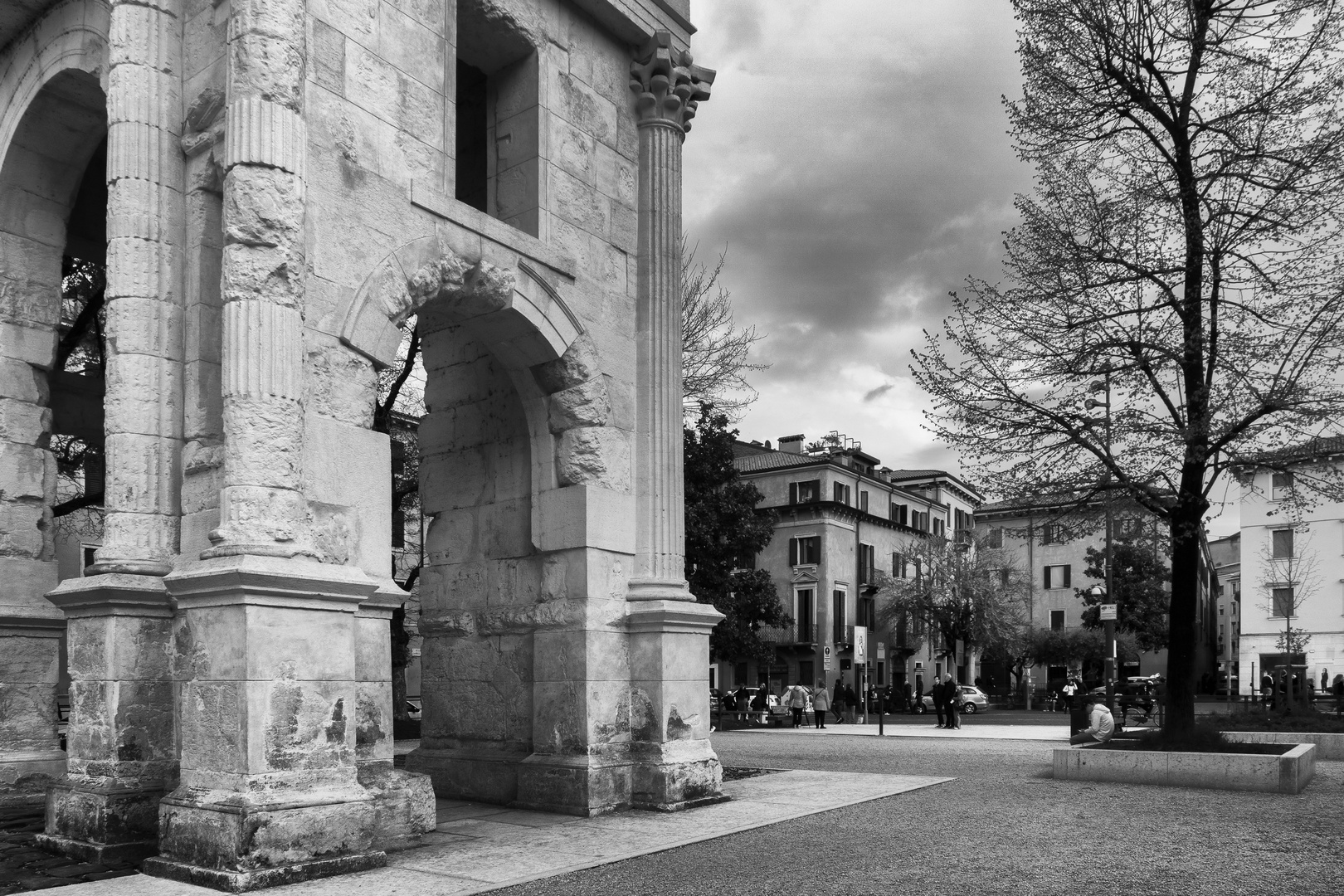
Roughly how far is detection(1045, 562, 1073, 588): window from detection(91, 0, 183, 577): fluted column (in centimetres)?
6370

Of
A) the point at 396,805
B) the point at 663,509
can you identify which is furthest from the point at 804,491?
the point at 396,805

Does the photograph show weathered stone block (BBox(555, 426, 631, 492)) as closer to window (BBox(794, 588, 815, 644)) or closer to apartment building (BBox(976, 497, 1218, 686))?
window (BBox(794, 588, 815, 644))

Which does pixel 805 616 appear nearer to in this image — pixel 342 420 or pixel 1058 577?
pixel 1058 577

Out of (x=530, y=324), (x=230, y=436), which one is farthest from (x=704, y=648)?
(x=230, y=436)

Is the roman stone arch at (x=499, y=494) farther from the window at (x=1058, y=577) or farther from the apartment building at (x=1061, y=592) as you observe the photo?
the window at (x=1058, y=577)

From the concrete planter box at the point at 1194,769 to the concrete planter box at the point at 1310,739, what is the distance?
3564mm

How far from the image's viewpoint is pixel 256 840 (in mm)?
7031

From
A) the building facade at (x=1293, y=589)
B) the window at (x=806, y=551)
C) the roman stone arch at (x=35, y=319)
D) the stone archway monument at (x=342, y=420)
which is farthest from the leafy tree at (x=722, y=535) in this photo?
the building facade at (x=1293, y=589)

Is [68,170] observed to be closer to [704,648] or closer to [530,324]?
[530,324]

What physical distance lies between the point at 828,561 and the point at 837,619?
8.79 ft

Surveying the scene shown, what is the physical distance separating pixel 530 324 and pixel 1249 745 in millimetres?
10040

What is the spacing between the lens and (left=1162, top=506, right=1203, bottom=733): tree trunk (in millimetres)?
13555

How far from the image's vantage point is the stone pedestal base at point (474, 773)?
426 inches

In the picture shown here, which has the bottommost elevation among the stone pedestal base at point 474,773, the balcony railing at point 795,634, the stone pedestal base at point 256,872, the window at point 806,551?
the balcony railing at point 795,634
